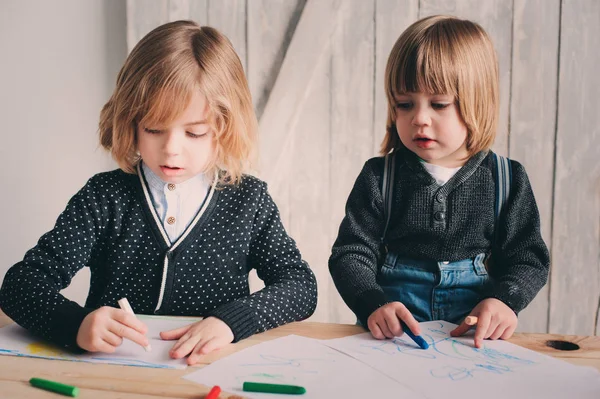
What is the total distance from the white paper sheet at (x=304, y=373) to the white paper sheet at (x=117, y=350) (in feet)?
0.24

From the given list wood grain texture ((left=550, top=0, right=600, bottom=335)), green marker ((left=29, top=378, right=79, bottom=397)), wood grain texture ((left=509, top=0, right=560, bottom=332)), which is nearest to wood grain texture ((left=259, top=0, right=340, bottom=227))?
wood grain texture ((left=509, top=0, right=560, bottom=332))

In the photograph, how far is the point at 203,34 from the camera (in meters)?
1.23

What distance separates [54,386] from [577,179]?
1.63m

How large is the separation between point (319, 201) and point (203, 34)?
3.06 feet

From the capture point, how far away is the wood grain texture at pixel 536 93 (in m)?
1.87

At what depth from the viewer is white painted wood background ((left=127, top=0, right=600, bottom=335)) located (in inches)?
74.0

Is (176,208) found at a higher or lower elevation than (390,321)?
higher

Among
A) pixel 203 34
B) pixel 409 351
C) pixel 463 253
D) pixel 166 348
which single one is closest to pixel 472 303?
pixel 463 253

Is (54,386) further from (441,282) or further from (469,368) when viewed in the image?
(441,282)

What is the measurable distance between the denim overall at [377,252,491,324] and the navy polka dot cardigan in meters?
0.19

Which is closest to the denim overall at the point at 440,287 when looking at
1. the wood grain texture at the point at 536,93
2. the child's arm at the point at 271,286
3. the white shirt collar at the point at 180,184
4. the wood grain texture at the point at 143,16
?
the child's arm at the point at 271,286

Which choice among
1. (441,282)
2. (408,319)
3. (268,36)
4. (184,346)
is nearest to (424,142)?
(441,282)

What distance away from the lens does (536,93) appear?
1.90 metres

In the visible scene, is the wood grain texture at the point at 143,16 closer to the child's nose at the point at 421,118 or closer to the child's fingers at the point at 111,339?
the child's nose at the point at 421,118
